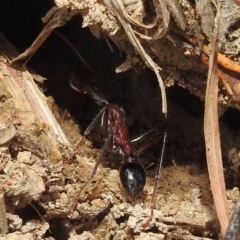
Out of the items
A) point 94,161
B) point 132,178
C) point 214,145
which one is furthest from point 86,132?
point 214,145

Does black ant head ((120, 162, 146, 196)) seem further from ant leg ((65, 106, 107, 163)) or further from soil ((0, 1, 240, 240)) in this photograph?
ant leg ((65, 106, 107, 163))

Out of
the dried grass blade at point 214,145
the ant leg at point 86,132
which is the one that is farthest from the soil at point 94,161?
the dried grass blade at point 214,145

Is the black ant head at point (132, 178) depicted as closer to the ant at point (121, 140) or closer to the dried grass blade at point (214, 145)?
the ant at point (121, 140)

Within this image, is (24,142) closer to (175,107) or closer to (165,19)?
(165,19)

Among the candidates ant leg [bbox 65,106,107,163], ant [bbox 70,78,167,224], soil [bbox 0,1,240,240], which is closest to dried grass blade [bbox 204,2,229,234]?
soil [bbox 0,1,240,240]

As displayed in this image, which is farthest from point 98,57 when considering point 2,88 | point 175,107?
point 2,88

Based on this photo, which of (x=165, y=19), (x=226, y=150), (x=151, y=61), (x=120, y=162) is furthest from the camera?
(x=120, y=162)
